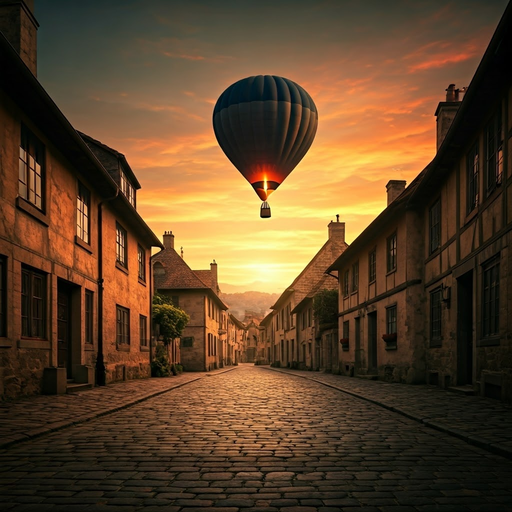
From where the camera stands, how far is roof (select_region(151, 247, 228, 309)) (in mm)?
41219

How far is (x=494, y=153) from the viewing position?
41.7ft

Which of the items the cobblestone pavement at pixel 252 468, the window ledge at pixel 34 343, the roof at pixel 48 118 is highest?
the roof at pixel 48 118

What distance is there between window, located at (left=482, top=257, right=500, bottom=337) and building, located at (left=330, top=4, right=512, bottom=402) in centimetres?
2

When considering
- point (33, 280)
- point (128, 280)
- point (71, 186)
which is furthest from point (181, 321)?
point (33, 280)

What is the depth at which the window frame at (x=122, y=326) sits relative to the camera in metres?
20.6

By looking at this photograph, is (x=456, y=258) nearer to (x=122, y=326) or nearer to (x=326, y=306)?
(x=122, y=326)

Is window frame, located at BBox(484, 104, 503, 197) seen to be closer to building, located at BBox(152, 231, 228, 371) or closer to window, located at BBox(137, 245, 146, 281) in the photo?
window, located at BBox(137, 245, 146, 281)

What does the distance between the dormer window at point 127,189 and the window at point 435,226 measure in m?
11.1

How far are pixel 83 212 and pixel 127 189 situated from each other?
6564 mm

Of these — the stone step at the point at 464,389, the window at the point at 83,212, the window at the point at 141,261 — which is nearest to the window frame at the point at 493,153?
the stone step at the point at 464,389

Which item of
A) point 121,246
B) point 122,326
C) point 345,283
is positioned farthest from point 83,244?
point 345,283

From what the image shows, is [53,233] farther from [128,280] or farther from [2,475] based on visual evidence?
[2,475]

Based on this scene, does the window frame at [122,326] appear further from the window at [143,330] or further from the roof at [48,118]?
the roof at [48,118]

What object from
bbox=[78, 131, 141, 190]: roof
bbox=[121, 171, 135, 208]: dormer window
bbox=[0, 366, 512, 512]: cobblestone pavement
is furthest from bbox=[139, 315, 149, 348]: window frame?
bbox=[0, 366, 512, 512]: cobblestone pavement
